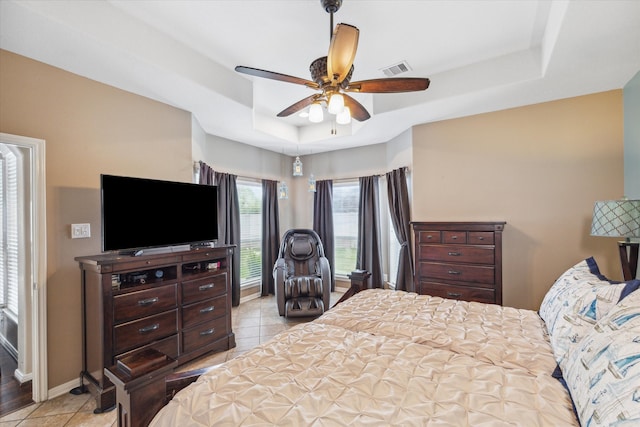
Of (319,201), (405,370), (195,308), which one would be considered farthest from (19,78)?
(319,201)

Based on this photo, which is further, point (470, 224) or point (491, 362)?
point (470, 224)

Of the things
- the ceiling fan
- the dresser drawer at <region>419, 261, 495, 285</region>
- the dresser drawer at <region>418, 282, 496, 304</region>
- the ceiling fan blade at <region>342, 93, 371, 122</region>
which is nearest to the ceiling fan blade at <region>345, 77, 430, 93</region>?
the ceiling fan

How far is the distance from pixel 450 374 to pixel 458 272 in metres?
2.06

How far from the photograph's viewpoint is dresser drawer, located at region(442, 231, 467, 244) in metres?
2.99

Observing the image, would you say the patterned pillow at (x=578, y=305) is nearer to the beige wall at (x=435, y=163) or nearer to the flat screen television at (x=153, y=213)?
the beige wall at (x=435, y=163)

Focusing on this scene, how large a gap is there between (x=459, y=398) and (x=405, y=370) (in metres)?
0.23

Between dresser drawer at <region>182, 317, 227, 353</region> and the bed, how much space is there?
151 cm

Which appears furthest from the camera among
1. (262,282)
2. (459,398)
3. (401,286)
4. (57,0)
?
(262,282)

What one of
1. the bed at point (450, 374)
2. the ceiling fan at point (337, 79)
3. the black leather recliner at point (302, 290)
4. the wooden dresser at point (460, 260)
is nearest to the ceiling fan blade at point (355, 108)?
the ceiling fan at point (337, 79)

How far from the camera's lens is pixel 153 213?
8.25 feet

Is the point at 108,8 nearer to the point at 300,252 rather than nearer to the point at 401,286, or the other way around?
the point at 300,252

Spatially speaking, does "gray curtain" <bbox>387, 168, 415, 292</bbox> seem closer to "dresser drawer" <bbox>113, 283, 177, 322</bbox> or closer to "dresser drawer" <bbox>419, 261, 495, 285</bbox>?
"dresser drawer" <bbox>419, 261, 495, 285</bbox>

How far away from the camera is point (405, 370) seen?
3.90 ft

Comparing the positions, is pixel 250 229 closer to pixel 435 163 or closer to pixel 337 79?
pixel 435 163
